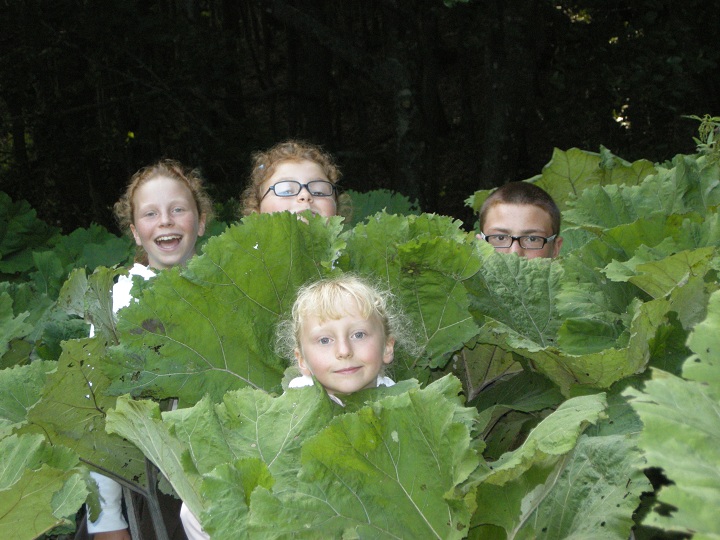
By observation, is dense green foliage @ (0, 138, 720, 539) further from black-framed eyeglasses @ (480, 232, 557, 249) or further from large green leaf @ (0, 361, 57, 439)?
black-framed eyeglasses @ (480, 232, 557, 249)

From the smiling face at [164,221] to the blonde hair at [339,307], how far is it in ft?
3.33

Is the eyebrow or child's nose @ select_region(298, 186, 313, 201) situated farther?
the eyebrow

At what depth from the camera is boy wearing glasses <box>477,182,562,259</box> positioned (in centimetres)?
324

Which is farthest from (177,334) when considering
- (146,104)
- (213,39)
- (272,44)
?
(272,44)

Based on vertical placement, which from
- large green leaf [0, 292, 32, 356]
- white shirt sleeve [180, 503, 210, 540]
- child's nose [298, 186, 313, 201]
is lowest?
white shirt sleeve [180, 503, 210, 540]

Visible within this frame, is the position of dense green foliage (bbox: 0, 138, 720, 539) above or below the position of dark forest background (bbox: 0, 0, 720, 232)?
below

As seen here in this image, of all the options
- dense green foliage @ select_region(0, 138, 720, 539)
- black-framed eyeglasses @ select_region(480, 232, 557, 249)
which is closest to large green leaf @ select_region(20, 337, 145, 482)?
dense green foliage @ select_region(0, 138, 720, 539)

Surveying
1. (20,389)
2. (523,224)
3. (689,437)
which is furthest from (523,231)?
(689,437)

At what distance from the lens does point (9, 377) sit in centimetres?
251

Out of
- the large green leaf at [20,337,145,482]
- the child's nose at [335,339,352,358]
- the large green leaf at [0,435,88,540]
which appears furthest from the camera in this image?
the large green leaf at [20,337,145,482]

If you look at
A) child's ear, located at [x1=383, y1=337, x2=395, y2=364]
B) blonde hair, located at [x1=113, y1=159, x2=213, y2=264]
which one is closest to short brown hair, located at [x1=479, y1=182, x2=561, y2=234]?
blonde hair, located at [x1=113, y1=159, x2=213, y2=264]

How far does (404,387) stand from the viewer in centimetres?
202

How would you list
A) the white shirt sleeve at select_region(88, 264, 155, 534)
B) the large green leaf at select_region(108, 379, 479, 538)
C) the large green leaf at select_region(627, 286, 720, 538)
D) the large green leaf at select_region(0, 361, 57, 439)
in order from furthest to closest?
the white shirt sleeve at select_region(88, 264, 155, 534)
the large green leaf at select_region(0, 361, 57, 439)
the large green leaf at select_region(108, 379, 479, 538)
the large green leaf at select_region(627, 286, 720, 538)

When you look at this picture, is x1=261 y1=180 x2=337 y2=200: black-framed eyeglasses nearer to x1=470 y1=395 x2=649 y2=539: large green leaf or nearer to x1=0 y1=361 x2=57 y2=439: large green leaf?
x1=0 y1=361 x2=57 y2=439: large green leaf
